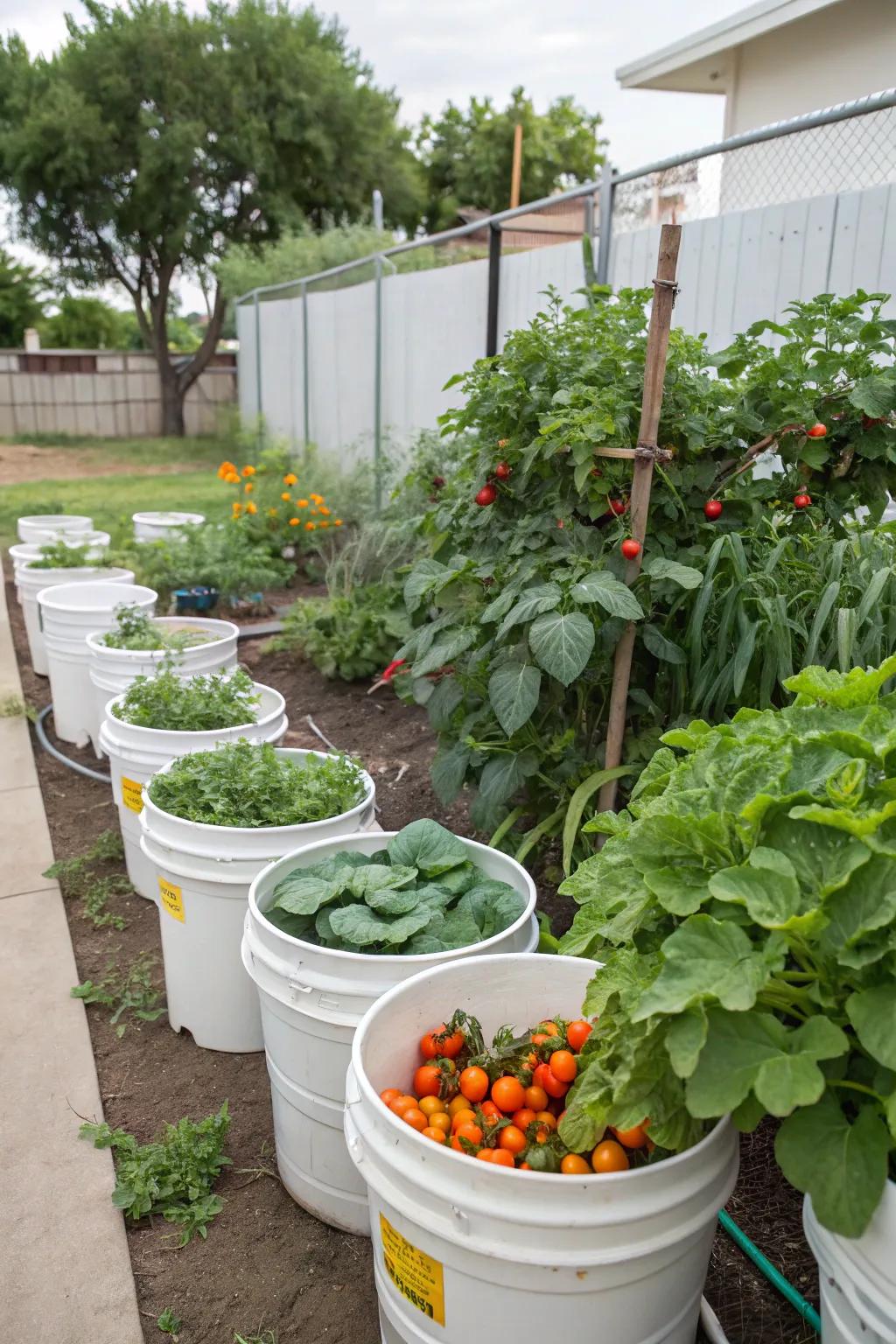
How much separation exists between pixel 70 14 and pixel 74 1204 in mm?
22135

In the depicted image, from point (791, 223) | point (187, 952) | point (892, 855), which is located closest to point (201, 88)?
point (791, 223)

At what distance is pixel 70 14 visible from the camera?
18969mm

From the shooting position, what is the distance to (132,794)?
319 cm

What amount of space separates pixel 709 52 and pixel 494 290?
4.62 meters

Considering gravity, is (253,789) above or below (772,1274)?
above

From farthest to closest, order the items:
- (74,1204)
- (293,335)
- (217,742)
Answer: (293,335) → (217,742) → (74,1204)

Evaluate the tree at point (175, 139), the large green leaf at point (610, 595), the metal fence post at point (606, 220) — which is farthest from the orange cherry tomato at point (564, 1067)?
the tree at point (175, 139)

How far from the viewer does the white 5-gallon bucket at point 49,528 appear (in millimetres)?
6215

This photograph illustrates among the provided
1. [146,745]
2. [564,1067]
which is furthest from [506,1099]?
[146,745]

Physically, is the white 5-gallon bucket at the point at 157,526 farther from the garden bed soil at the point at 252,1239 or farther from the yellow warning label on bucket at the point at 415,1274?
the yellow warning label on bucket at the point at 415,1274

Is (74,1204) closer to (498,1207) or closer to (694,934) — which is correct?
(498,1207)

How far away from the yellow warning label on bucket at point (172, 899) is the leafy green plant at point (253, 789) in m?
0.18

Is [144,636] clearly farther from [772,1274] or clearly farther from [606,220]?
[772,1274]

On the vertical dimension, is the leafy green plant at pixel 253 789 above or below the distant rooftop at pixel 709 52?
below
